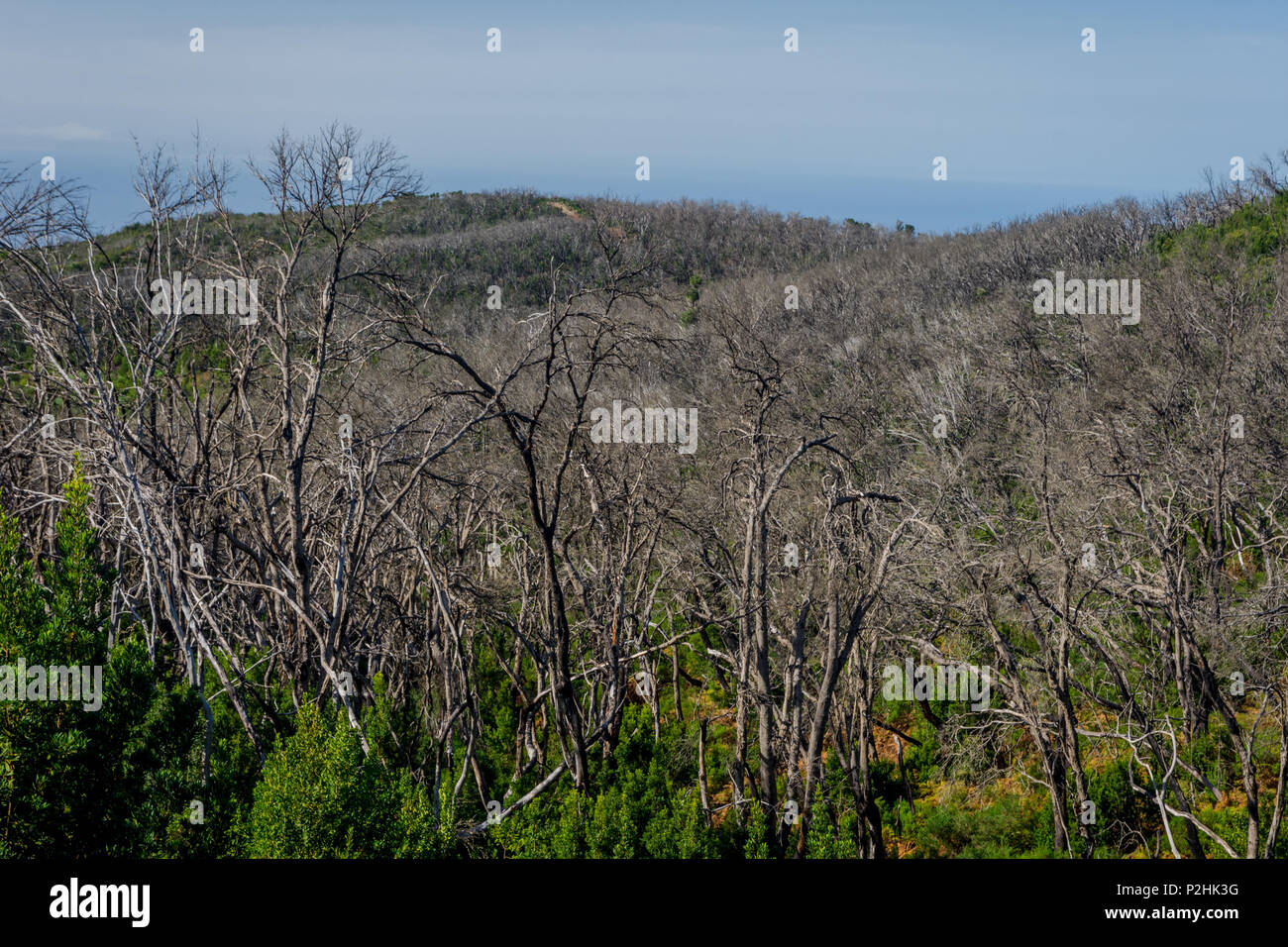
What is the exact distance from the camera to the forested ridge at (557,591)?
553 cm

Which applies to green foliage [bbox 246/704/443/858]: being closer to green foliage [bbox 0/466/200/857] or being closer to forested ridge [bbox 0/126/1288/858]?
forested ridge [bbox 0/126/1288/858]

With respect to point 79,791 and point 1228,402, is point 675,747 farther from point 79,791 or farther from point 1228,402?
point 79,791

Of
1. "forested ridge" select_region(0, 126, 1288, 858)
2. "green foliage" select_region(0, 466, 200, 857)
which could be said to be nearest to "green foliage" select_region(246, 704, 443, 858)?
"forested ridge" select_region(0, 126, 1288, 858)

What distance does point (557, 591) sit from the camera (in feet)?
23.5

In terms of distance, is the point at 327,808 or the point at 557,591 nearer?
the point at 327,808

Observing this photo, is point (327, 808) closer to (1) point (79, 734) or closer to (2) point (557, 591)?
(1) point (79, 734)

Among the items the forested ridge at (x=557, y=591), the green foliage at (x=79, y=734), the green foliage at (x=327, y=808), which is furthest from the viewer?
the forested ridge at (x=557, y=591)

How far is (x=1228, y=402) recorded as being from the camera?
9.35 m

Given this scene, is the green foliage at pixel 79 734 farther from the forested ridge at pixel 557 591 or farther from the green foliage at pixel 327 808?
the green foliage at pixel 327 808

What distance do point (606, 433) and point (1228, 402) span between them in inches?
271

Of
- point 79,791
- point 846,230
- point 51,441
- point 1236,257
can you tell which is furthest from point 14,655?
point 846,230

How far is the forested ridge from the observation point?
18.1ft

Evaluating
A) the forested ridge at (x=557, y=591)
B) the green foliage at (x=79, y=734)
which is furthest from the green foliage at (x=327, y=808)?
the green foliage at (x=79, y=734)

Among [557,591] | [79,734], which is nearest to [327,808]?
[79,734]
